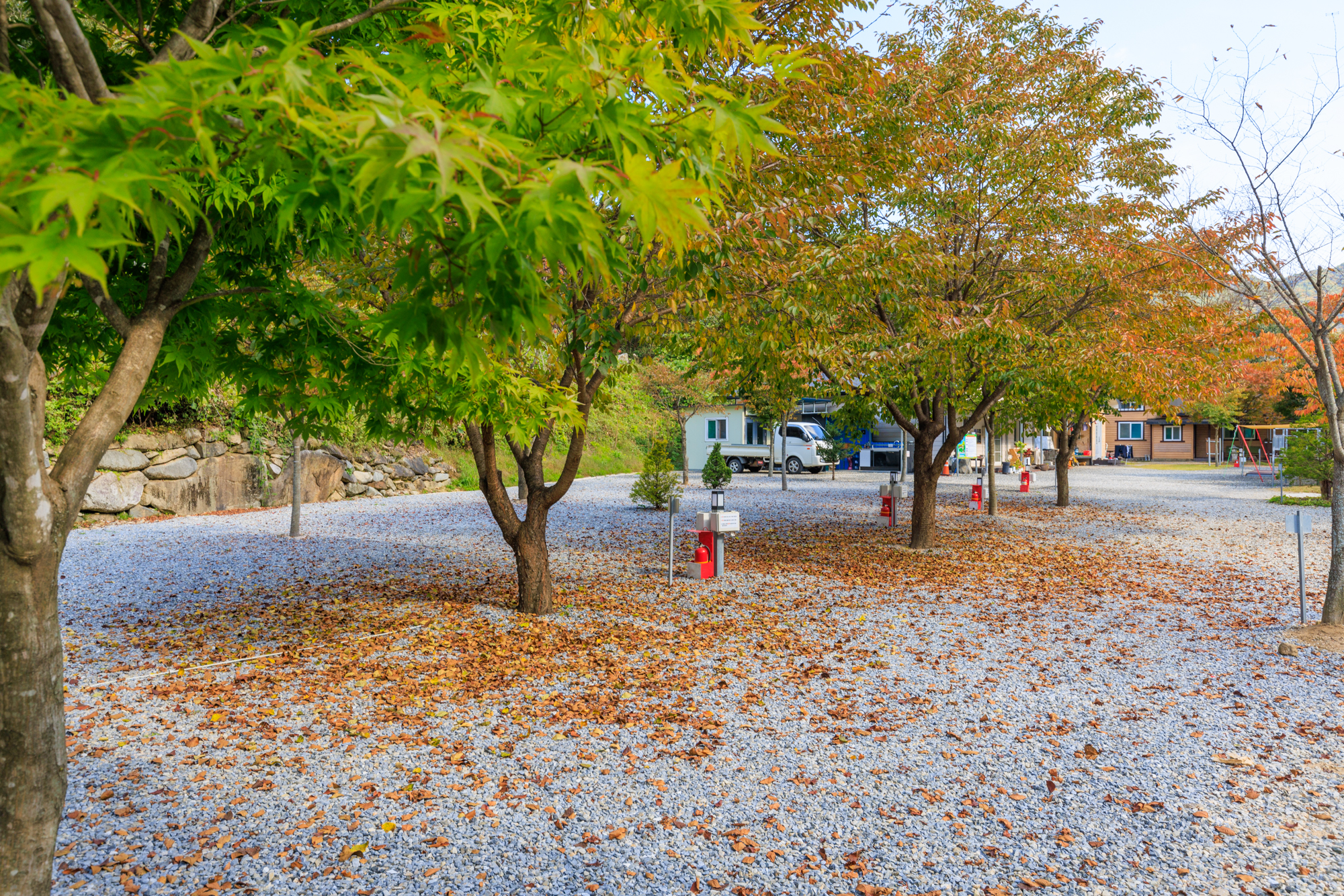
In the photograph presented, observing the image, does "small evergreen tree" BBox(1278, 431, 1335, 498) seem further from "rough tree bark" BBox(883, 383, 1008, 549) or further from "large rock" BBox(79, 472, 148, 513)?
"large rock" BBox(79, 472, 148, 513)

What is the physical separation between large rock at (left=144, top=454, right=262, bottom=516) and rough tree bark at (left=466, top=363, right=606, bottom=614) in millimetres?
9692

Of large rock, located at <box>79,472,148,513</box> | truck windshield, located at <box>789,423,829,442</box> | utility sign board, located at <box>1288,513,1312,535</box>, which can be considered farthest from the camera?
truck windshield, located at <box>789,423,829,442</box>

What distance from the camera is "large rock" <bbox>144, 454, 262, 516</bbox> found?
1372 centimetres

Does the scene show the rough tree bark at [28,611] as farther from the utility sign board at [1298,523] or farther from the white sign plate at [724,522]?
the utility sign board at [1298,523]

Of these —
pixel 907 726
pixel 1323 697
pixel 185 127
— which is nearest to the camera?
pixel 185 127

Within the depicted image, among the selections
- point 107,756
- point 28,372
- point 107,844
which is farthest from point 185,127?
point 107,756

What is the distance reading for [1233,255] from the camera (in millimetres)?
7664

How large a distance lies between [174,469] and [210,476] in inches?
27.4

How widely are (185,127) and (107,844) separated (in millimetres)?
3084

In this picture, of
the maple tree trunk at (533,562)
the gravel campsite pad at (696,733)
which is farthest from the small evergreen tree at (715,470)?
the maple tree trunk at (533,562)

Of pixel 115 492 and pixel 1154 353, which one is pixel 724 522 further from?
pixel 115 492

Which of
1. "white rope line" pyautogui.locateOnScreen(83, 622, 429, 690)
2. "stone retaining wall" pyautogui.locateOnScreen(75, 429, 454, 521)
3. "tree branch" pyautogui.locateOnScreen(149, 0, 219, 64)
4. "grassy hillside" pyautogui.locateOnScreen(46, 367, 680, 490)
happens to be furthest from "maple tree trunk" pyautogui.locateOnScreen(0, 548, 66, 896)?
"stone retaining wall" pyautogui.locateOnScreen(75, 429, 454, 521)

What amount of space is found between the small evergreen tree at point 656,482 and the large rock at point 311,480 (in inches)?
264

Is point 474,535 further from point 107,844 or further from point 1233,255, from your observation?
point 1233,255
